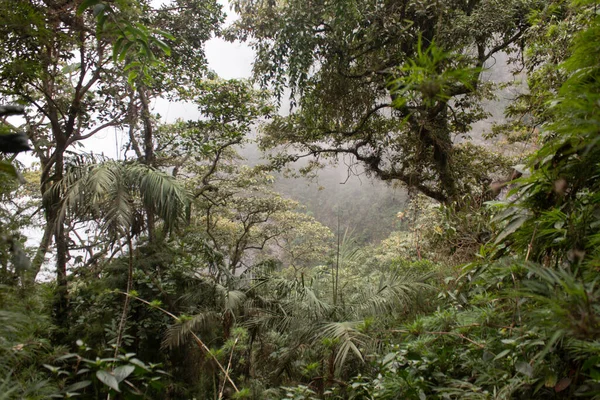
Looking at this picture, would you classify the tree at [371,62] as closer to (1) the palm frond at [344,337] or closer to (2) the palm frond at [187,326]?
(1) the palm frond at [344,337]

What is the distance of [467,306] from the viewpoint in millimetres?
2197

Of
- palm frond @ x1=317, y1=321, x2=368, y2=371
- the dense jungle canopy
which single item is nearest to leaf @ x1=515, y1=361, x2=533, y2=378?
the dense jungle canopy

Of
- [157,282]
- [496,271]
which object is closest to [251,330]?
[157,282]

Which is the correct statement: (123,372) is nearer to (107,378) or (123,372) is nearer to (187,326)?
(107,378)

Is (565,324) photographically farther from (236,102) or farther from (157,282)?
(236,102)

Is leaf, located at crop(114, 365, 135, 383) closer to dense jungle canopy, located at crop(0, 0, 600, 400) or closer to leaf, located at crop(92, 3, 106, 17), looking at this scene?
dense jungle canopy, located at crop(0, 0, 600, 400)

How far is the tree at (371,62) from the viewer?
3.86 metres

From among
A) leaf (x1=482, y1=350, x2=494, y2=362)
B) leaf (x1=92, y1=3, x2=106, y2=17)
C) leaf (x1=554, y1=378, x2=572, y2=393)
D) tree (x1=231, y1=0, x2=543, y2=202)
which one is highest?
tree (x1=231, y1=0, x2=543, y2=202)

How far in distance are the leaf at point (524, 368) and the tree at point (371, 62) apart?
1997 mm

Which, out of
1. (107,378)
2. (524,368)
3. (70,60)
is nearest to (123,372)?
(107,378)

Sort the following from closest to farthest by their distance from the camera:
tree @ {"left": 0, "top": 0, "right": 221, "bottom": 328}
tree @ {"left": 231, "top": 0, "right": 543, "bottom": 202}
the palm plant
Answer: tree @ {"left": 0, "top": 0, "right": 221, "bottom": 328}, the palm plant, tree @ {"left": 231, "top": 0, "right": 543, "bottom": 202}

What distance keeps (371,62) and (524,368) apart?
165 inches

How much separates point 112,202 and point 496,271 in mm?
2587

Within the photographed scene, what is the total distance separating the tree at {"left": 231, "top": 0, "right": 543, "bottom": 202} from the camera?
386cm
